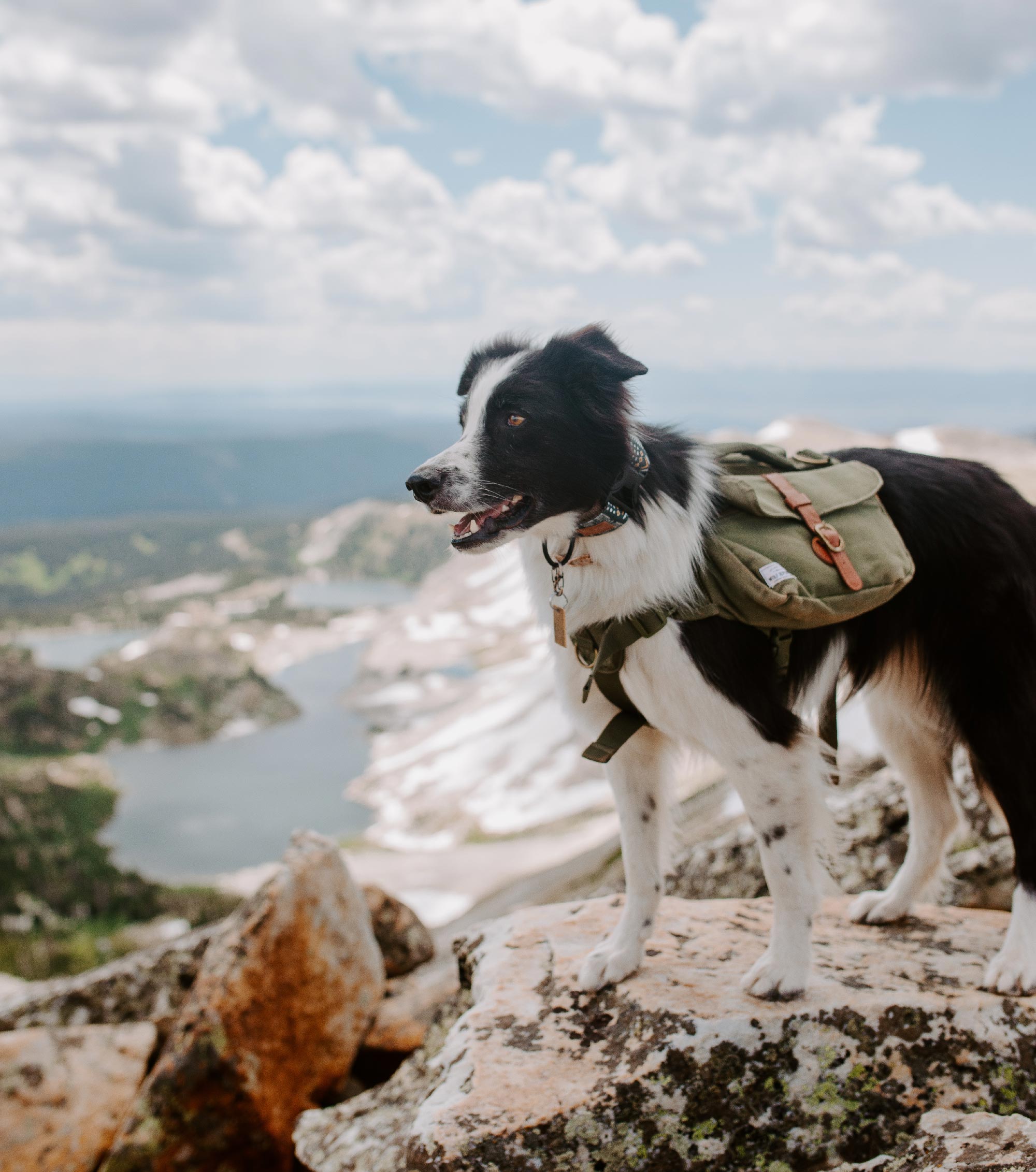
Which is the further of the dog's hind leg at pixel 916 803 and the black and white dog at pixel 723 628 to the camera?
the dog's hind leg at pixel 916 803

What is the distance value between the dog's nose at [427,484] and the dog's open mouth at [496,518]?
0.21 meters

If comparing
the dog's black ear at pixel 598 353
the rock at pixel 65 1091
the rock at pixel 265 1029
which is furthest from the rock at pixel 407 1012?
the dog's black ear at pixel 598 353

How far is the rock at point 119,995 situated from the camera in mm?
7957

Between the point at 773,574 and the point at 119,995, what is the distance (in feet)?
23.6

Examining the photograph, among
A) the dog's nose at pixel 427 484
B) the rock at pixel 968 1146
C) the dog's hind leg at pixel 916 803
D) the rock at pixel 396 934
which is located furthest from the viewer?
the rock at pixel 396 934

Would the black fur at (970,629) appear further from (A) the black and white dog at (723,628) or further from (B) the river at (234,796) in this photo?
(B) the river at (234,796)

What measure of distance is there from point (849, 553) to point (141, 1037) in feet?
21.1

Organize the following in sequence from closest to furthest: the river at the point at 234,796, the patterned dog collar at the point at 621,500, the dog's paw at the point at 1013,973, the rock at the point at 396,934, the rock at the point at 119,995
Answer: the patterned dog collar at the point at 621,500 → the dog's paw at the point at 1013,973 → the rock at the point at 119,995 → the rock at the point at 396,934 → the river at the point at 234,796

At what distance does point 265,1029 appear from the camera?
6457 millimetres

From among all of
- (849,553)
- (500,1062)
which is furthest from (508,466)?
(500,1062)

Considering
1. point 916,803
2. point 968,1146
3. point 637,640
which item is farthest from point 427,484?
point 916,803

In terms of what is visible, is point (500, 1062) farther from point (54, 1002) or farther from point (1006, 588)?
point (54, 1002)

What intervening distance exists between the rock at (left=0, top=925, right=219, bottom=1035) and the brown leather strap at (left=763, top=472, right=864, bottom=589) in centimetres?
653

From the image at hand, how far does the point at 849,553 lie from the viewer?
15.0ft
